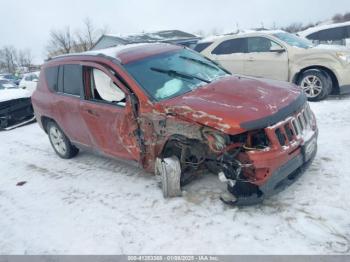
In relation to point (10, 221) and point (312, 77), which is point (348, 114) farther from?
point (10, 221)

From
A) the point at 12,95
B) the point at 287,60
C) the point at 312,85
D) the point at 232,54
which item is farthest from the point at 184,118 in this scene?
the point at 12,95

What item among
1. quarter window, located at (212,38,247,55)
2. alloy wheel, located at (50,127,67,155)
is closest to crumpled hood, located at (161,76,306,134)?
alloy wheel, located at (50,127,67,155)

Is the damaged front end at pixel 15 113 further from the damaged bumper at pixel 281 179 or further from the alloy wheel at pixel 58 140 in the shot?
the damaged bumper at pixel 281 179

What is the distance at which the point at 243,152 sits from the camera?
3416 mm

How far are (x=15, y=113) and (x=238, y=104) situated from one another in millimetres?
7739

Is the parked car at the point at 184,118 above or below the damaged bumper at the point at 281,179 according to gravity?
above

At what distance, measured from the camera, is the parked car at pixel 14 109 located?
9.12 m

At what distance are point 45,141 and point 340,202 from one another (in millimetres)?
6025

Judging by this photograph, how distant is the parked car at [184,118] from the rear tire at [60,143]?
14.8 inches

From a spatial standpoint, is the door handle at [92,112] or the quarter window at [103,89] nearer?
the quarter window at [103,89]

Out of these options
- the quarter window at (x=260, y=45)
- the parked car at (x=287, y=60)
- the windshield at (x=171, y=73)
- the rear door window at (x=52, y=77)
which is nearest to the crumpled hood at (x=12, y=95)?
the rear door window at (x=52, y=77)

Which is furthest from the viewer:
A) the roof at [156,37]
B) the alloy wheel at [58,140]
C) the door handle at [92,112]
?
the roof at [156,37]

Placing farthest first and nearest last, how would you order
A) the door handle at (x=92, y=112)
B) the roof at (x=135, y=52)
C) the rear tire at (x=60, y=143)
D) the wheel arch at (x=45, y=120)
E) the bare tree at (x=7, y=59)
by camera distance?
1. the bare tree at (x=7, y=59)
2. the wheel arch at (x=45, y=120)
3. the rear tire at (x=60, y=143)
4. the door handle at (x=92, y=112)
5. the roof at (x=135, y=52)

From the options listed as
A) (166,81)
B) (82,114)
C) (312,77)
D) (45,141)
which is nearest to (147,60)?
(166,81)
